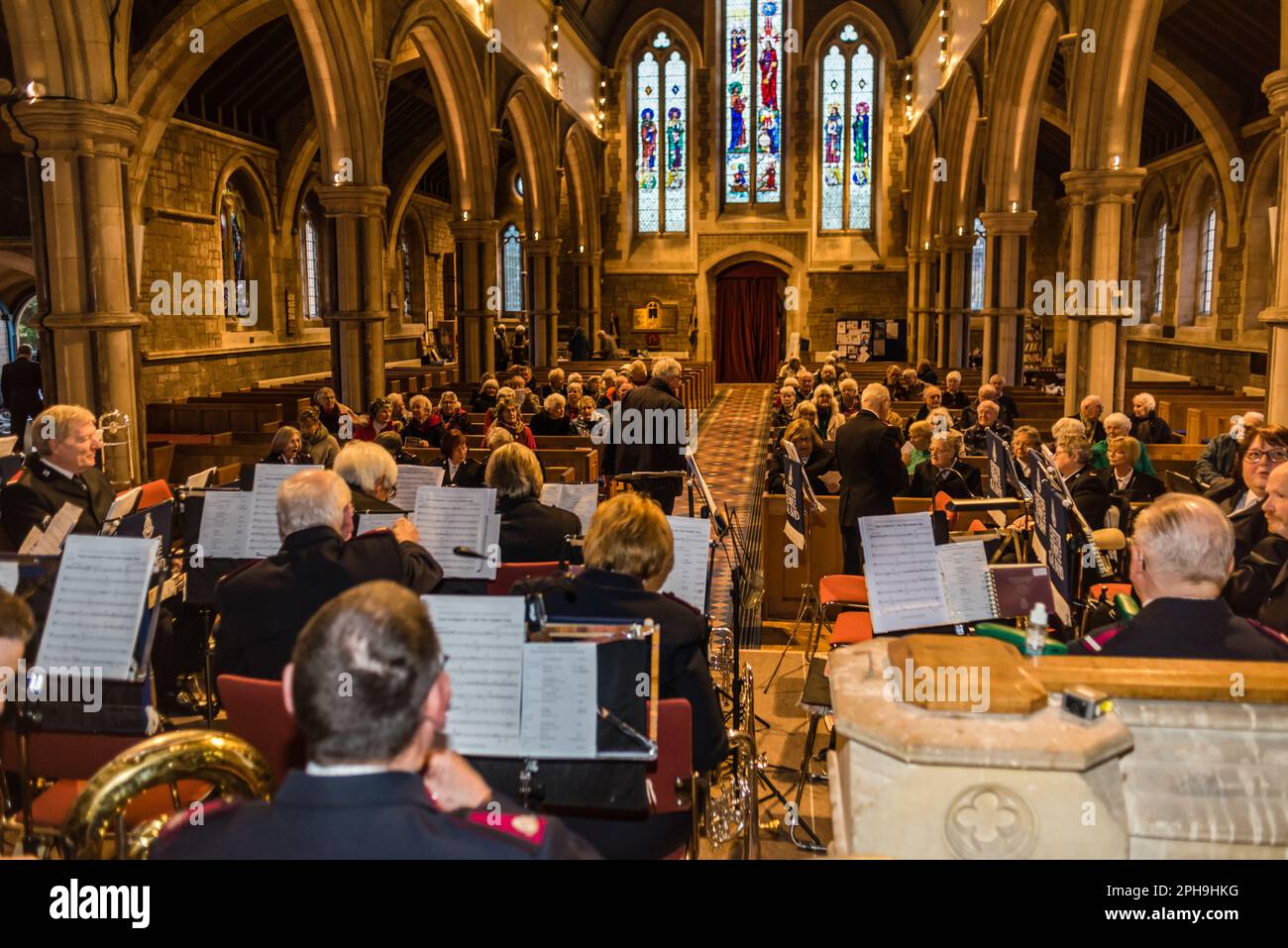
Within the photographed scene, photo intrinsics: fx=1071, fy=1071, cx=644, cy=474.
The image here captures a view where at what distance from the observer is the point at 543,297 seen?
20.5 meters

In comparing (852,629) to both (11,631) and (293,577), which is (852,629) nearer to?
(293,577)

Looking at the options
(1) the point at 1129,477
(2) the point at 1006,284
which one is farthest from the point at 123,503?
(2) the point at 1006,284

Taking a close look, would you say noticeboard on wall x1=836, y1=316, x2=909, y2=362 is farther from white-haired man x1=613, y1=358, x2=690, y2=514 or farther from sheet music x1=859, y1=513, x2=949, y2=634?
sheet music x1=859, y1=513, x2=949, y2=634

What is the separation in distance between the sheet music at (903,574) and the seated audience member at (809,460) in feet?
10.7

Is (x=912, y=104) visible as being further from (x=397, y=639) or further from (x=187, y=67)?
(x=397, y=639)

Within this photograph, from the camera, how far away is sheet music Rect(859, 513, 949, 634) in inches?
130

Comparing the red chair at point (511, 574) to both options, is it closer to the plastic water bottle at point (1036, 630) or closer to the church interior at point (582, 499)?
the church interior at point (582, 499)

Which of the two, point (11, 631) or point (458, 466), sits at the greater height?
point (11, 631)

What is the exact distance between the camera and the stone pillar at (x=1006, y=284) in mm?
13625

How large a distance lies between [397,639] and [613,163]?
24.1m

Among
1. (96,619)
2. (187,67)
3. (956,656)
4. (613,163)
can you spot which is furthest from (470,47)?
(956,656)

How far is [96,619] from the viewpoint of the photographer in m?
2.82

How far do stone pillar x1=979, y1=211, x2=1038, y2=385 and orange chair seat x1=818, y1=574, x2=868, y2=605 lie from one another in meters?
9.52

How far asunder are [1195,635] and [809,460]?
4.51 metres
